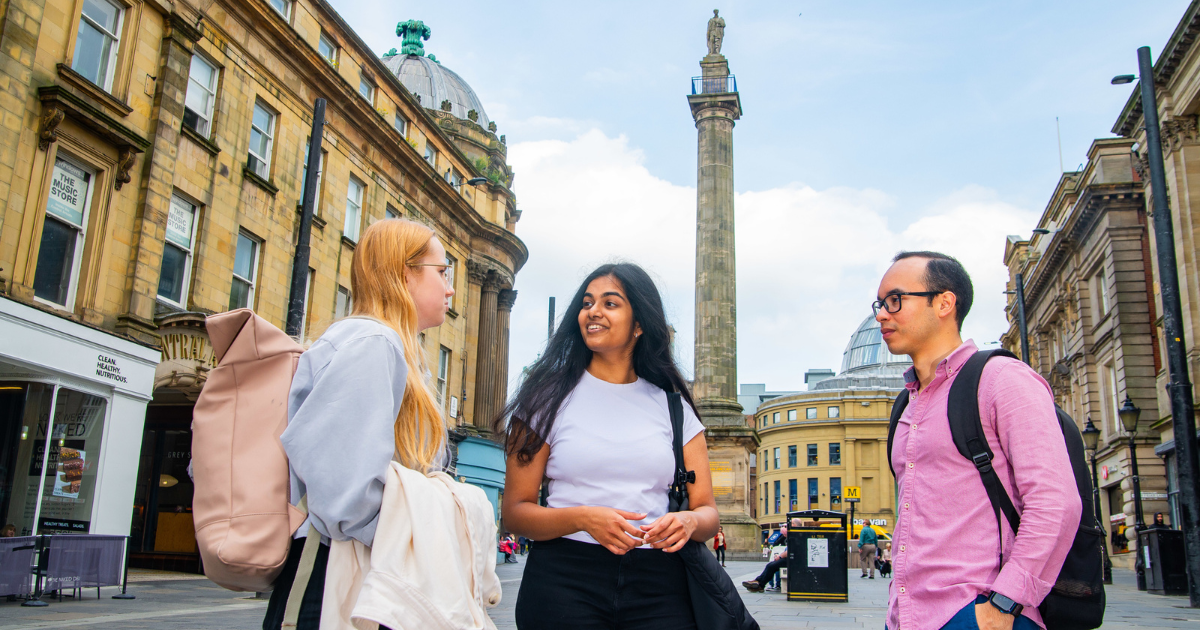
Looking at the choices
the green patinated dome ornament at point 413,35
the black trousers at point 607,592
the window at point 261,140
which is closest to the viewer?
the black trousers at point 607,592

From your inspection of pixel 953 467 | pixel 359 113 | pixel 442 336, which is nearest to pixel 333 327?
pixel 953 467

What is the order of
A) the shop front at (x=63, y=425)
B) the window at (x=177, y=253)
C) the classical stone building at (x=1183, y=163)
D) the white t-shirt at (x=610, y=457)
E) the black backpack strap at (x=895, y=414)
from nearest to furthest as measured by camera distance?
the white t-shirt at (x=610, y=457) → the black backpack strap at (x=895, y=414) → the shop front at (x=63, y=425) → the window at (x=177, y=253) → the classical stone building at (x=1183, y=163)

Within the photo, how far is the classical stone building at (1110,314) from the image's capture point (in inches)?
1299

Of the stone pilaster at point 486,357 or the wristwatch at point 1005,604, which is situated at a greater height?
the stone pilaster at point 486,357

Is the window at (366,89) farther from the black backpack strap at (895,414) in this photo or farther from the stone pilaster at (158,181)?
the black backpack strap at (895,414)

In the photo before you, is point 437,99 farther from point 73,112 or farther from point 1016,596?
point 1016,596

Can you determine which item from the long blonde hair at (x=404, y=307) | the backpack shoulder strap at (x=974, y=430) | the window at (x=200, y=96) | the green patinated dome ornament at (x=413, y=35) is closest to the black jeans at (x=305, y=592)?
the long blonde hair at (x=404, y=307)

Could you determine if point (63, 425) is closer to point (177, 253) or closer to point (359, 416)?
point (177, 253)

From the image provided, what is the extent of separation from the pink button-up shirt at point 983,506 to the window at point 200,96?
16797 mm

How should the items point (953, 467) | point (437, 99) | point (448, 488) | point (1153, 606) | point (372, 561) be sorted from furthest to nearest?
1. point (437, 99)
2. point (1153, 606)
3. point (953, 467)
4. point (448, 488)
5. point (372, 561)

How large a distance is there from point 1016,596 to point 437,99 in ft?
133

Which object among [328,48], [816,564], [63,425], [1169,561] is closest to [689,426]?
[816,564]

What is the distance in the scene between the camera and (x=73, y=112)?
13.5m

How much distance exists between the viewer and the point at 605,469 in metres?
2.94
